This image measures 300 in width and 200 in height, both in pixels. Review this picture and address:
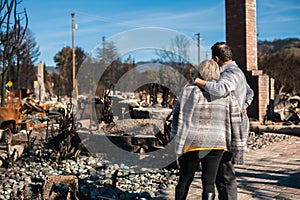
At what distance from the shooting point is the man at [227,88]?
299 cm

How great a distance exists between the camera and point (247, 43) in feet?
37.1

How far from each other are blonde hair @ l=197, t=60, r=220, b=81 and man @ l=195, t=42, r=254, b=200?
0.06 meters

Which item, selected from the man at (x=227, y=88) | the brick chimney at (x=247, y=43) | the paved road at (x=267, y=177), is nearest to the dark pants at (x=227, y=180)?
the man at (x=227, y=88)

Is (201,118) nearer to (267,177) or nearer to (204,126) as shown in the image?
(204,126)

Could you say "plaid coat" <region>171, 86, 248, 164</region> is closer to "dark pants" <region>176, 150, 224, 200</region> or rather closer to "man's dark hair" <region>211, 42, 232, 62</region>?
"dark pants" <region>176, 150, 224, 200</region>

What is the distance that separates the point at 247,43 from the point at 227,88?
8758 mm

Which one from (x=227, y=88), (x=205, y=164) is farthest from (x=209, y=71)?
(x=205, y=164)

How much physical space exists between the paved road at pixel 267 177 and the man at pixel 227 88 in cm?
75

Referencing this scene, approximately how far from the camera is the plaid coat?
9.99 feet

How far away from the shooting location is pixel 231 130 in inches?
125

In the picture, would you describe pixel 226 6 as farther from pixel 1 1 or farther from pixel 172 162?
pixel 172 162

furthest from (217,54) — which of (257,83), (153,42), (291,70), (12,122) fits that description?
(291,70)

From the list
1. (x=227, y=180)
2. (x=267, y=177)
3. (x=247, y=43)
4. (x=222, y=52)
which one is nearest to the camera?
(x=222, y=52)

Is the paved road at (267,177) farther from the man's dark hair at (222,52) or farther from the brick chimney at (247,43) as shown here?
the brick chimney at (247,43)
